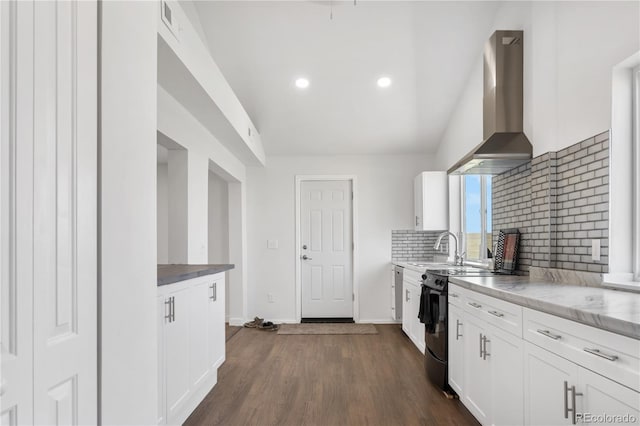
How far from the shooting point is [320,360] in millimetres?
3752

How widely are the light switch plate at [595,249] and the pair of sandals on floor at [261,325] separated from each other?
3.82 meters

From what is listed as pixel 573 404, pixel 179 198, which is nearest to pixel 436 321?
pixel 573 404

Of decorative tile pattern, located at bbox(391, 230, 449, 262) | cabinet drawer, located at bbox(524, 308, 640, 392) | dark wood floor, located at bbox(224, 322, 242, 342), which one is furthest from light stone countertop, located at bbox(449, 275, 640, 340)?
dark wood floor, located at bbox(224, 322, 242, 342)

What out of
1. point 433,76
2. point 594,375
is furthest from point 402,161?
point 594,375

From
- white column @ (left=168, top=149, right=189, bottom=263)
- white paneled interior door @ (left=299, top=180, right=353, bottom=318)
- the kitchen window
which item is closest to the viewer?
white column @ (left=168, top=149, right=189, bottom=263)

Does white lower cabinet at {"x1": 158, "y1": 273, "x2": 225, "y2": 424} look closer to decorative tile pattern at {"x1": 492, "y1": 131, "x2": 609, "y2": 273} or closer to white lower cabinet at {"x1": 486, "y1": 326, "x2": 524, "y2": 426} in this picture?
white lower cabinet at {"x1": 486, "y1": 326, "x2": 524, "y2": 426}

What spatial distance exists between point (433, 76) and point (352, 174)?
1.85 m

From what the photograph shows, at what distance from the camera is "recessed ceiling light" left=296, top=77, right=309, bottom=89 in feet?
14.2

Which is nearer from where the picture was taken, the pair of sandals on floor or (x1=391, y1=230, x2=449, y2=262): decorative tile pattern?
the pair of sandals on floor

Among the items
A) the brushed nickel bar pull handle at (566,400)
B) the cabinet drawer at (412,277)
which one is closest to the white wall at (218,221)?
the cabinet drawer at (412,277)
